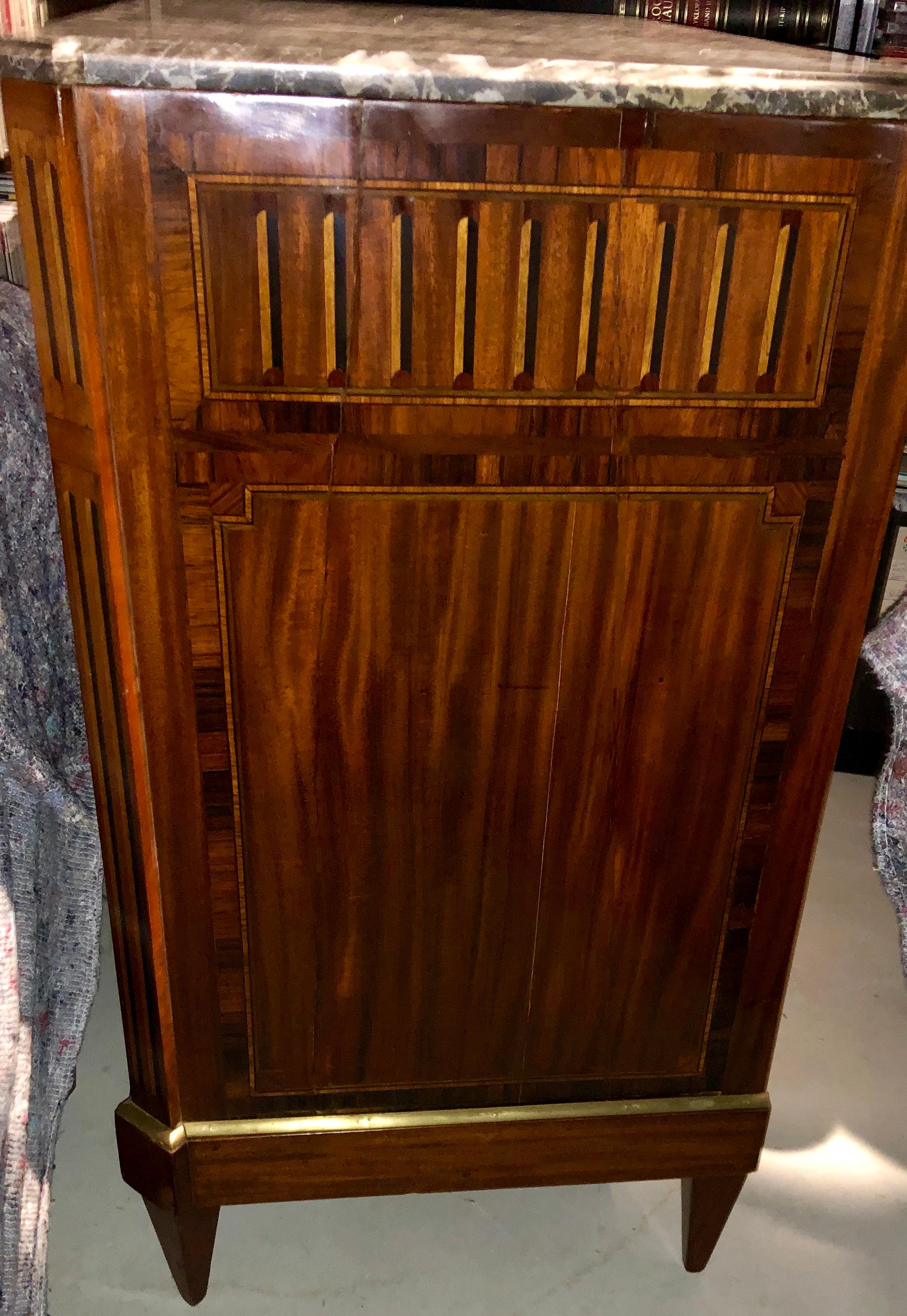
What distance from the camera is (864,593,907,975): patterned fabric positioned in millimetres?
763

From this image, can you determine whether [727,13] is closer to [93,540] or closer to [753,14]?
[753,14]

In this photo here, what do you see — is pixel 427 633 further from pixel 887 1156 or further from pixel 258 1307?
pixel 887 1156

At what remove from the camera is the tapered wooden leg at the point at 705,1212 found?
87cm

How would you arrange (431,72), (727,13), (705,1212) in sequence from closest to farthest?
(431,72) < (705,1212) < (727,13)

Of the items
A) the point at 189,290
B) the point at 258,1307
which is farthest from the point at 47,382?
the point at 258,1307

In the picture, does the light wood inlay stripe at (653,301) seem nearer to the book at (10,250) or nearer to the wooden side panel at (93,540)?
the wooden side panel at (93,540)

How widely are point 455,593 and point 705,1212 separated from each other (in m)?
0.60

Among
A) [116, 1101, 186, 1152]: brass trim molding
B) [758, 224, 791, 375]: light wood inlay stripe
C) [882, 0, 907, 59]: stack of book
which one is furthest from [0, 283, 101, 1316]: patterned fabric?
[882, 0, 907, 59]: stack of book

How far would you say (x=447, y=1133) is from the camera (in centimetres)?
80

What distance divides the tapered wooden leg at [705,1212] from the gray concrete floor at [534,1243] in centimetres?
3

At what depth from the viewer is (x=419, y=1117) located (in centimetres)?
79

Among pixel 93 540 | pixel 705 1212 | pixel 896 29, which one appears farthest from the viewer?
pixel 896 29

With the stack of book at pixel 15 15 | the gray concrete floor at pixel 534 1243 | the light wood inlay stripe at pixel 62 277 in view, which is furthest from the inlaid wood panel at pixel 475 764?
the stack of book at pixel 15 15

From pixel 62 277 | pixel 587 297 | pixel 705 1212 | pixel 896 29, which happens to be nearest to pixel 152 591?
pixel 62 277
